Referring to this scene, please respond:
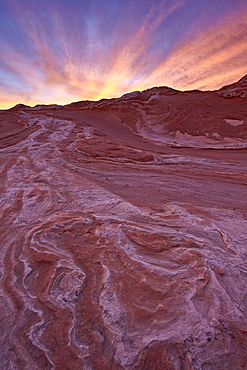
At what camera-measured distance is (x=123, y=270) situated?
2.19 metres

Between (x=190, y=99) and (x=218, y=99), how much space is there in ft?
7.03

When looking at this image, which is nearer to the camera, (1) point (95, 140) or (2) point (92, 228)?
(2) point (92, 228)

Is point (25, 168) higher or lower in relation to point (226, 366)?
higher

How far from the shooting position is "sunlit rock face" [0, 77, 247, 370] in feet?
4.88

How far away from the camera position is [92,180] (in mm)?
5301

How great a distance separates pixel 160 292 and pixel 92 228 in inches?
53.9

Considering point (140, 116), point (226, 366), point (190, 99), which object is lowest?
point (226, 366)

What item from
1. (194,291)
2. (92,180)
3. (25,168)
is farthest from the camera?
(25,168)

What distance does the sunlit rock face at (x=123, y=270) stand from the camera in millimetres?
1486

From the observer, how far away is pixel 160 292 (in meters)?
1.90

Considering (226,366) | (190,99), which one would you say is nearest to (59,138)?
(226,366)

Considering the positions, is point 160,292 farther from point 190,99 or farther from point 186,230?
point 190,99

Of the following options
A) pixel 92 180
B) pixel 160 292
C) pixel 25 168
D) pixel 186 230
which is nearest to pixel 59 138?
pixel 25 168

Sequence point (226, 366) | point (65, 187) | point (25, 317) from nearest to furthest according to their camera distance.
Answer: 1. point (226, 366)
2. point (25, 317)
3. point (65, 187)
